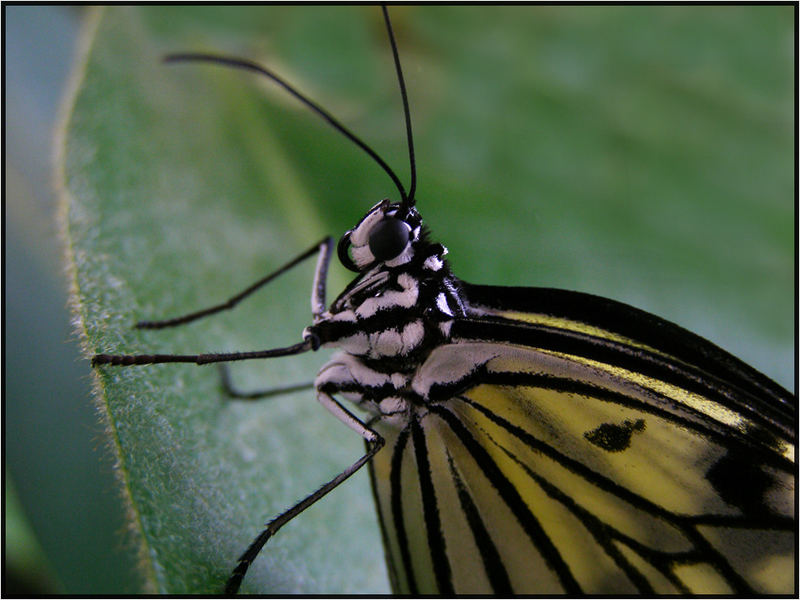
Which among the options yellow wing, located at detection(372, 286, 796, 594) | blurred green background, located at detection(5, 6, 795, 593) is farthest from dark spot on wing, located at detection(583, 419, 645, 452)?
blurred green background, located at detection(5, 6, 795, 593)

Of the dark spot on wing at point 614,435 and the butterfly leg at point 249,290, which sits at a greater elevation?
the butterfly leg at point 249,290

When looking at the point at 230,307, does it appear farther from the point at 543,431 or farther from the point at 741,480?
the point at 741,480

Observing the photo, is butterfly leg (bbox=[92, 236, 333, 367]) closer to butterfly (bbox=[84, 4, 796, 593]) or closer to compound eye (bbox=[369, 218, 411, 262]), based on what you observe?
butterfly (bbox=[84, 4, 796, 593])

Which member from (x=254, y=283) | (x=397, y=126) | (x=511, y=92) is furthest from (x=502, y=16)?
(x=254, y=283)

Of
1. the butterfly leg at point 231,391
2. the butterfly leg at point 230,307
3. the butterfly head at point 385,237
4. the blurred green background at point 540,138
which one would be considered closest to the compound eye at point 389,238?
the butterfly head at point 385,237

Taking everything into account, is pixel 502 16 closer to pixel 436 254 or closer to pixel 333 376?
pixel 436 254

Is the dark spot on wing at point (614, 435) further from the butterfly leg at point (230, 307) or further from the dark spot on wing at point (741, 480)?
the butterfly leg at point (230, 307)

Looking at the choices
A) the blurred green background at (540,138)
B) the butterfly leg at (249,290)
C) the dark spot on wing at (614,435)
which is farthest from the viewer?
the blurred green background at (540,138)

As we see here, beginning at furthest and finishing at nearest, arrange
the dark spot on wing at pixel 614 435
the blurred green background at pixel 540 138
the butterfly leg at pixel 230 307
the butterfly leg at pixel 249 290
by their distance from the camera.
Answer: the blurred green background at pixel 540 138 → the butterfly leg at pixel 249 290 → the dark spot on wing at pixel 614 435 → the butterfly leg at pixel 230 307
